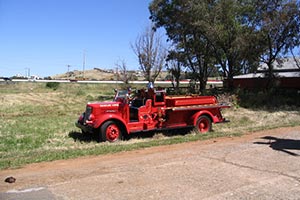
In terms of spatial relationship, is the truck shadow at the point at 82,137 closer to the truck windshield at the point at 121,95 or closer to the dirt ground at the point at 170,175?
the truck windshield at the point at 121,95

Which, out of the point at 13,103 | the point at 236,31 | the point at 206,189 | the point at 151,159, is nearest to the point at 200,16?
the point at 236,31

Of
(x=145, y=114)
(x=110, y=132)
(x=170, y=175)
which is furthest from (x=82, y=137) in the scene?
(x=170, y=175)

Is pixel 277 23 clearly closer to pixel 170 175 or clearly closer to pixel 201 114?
pixel 201 114

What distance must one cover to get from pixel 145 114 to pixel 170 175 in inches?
224

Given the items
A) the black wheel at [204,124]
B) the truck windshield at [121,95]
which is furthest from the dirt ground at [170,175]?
the black wheel at [204,124]

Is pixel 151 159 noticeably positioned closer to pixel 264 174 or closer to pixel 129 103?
pixel 264 174

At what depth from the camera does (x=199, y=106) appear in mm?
13797

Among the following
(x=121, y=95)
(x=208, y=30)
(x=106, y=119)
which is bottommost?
(x=106, y=119)

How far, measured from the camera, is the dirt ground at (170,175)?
20.0ft

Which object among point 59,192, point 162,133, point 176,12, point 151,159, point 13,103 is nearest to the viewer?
point 59,192

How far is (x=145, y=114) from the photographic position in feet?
41.9

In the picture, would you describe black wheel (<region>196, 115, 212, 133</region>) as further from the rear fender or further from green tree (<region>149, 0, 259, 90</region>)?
green tree (<region>149, 0, 259, 90</region>)

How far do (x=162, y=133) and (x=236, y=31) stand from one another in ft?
54.8

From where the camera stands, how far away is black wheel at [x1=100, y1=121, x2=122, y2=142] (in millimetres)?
11641
